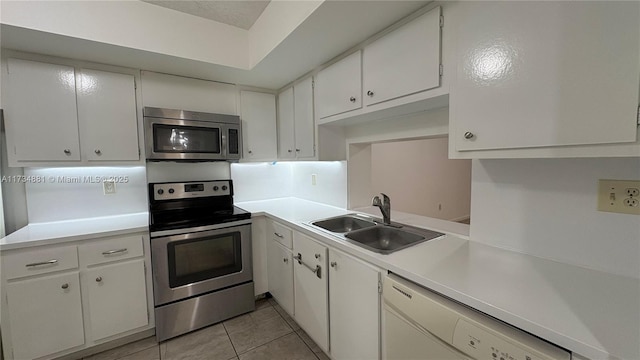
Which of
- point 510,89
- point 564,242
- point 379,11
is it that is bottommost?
point 564,242

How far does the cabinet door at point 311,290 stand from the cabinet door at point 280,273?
8 cm

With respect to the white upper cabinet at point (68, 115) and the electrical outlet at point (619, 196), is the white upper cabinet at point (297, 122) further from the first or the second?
the electrical outlet at point (619, 196)

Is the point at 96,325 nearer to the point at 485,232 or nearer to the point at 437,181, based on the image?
the point at 485,232

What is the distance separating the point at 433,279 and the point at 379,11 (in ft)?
4.48

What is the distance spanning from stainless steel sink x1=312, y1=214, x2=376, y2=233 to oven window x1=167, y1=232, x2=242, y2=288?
2.69 feet

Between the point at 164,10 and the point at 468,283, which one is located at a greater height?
the point at 164,10

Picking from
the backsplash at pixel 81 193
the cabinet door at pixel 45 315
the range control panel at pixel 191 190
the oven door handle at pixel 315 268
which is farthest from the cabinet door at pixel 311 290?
the backsplash at pixel 81 193

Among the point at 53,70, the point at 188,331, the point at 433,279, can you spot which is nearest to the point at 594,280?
the point at 433,279

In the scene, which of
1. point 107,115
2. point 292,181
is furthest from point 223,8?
point 292,181

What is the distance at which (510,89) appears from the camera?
3.17ft

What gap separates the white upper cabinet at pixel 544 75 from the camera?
0.74 metres

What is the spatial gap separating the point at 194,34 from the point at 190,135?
805 millimetres

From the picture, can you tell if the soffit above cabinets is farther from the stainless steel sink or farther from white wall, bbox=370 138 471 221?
white wall, bbox=370 138 471 221

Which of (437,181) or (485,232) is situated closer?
(485,232)
